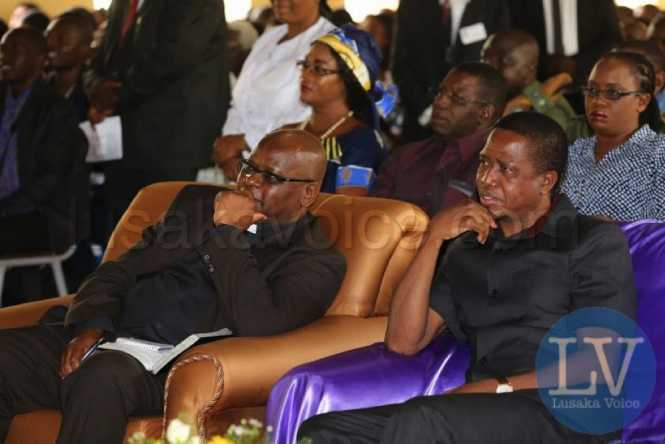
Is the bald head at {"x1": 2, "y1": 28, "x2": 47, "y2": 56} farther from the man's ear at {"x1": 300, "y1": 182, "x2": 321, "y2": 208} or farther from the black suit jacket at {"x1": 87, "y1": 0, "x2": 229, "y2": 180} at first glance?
the man's ear at {"x1": 300, "y1": 182, "x2": 321, "y2": 208}

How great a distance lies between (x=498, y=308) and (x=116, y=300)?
1.39 metres

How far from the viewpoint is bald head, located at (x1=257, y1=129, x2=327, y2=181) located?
4.46 m

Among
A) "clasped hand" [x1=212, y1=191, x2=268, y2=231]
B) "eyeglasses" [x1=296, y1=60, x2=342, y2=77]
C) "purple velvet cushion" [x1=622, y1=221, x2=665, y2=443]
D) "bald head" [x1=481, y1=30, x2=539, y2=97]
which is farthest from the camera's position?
"bald head" [x1=481, y1=30, x2=539, y2=97]

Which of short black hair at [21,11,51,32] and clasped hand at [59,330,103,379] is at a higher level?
short black hair at [21,11,51,32]

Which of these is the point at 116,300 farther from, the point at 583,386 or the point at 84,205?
the point at 84,205

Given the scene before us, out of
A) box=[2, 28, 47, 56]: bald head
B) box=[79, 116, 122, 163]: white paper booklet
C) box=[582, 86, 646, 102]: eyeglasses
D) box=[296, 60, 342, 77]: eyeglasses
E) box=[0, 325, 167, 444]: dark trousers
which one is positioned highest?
box=[2, 28, 47, 56]: bald head

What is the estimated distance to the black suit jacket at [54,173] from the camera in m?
6.70

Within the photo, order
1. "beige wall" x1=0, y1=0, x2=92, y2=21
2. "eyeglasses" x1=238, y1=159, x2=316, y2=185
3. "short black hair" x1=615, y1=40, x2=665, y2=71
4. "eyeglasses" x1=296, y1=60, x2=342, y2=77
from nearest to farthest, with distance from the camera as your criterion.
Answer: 1. "eyeglasses" x1=238, y1=159, x2=316, y2=185
2. "eyeglasses" x1=296, y1=60, x2=342, y2=77
3. "short black hair" x1=615, y1=40, x2=665, y2=71
4. "beige wall" x1=0, y1=0, x2=92, y2=21

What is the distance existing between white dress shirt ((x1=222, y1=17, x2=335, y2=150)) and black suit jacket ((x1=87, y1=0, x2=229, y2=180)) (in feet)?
0.82

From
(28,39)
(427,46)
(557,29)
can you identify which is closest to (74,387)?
(28,39)

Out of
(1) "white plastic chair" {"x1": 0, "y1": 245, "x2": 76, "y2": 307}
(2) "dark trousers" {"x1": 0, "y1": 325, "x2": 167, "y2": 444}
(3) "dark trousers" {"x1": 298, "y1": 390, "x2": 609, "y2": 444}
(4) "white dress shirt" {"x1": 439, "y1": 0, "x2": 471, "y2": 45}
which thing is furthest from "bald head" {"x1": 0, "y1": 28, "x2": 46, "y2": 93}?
(3) "dark trousers" {"x1": 298, "y1": 390, "x2": 609, "y2": 444}

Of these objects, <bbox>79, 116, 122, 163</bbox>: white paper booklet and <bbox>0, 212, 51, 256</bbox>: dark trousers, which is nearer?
<bbox>0, 212, 51, 256</bbox>: dark trousers

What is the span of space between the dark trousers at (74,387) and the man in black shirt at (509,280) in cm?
76

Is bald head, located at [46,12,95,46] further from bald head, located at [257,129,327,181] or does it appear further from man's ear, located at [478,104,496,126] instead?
bald head, located at [257,129,327,181]
